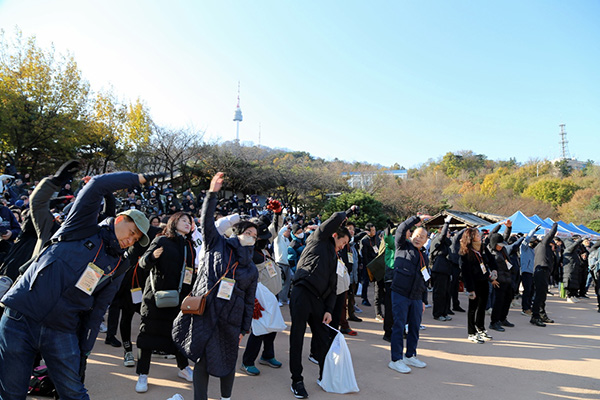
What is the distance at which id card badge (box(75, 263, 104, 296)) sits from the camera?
2479 mm

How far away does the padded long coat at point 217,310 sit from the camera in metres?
3.14

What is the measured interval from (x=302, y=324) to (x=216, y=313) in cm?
125

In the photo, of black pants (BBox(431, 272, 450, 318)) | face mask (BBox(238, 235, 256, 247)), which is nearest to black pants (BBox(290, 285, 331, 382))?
face mask (BBox(238, 235, 256, 247))

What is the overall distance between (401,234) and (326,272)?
148 centimetres

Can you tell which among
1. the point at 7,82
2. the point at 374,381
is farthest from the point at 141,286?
the point at 7,82

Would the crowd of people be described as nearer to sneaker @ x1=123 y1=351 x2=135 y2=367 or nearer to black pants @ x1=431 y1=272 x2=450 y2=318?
sneaker @ x1=123 y1=351 x2=135 y2=367

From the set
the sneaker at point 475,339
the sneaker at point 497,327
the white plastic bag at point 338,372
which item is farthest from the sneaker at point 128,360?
the sneaker at point 497,327

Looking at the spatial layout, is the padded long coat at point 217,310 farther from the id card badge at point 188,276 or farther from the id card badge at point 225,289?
the id card badge at point 188,276

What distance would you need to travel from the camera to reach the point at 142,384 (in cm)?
381

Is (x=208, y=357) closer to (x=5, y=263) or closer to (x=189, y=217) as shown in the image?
(x=189, y=217)

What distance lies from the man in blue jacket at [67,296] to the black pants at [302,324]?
2.00 m

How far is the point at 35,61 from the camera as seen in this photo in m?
19.0

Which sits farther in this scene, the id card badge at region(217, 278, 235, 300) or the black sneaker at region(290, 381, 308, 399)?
the black sneaker at region(290, 381, 308, 399)

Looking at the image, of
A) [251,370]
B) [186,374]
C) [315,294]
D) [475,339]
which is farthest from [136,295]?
[475,339]
